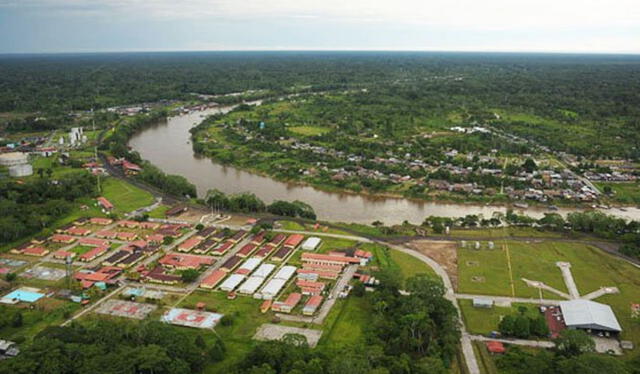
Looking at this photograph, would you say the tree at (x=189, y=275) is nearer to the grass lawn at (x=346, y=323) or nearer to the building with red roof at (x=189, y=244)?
the building with red roof at (x=189, y=244)

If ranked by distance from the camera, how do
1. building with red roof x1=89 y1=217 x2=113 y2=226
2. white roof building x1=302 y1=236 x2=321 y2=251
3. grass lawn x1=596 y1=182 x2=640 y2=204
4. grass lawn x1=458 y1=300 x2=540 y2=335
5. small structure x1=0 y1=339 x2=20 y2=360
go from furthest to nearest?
grass lawn x1=596 y1=182 x2=640 y2=204, building with red roof x1=89 y1=217 x2=113 y2=226, white roof building x1=302 y1=236 x2=321 y2=251, grass lawn x1=458 y1=300 x2=540 y2=335, small structure x1=0 y1=339 x2=20 y2=360

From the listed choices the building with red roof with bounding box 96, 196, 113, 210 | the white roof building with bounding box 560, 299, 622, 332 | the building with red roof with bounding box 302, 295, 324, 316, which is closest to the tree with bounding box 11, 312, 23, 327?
the building with red roof with bounding box 302, 295, 324, 316

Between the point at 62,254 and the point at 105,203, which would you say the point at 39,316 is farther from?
the point at 105,203

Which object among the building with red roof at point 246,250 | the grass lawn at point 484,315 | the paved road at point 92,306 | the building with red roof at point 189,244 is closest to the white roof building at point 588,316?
the grass lawn at point 484,315

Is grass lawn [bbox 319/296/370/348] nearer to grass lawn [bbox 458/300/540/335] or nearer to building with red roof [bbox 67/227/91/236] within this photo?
grass lawn [bbox 458/300/540/335]

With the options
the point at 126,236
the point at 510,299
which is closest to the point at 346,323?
the point at 510,299

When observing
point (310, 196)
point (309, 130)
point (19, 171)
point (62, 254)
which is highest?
point (309, 130)

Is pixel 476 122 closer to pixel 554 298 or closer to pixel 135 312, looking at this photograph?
pixel 554 298
